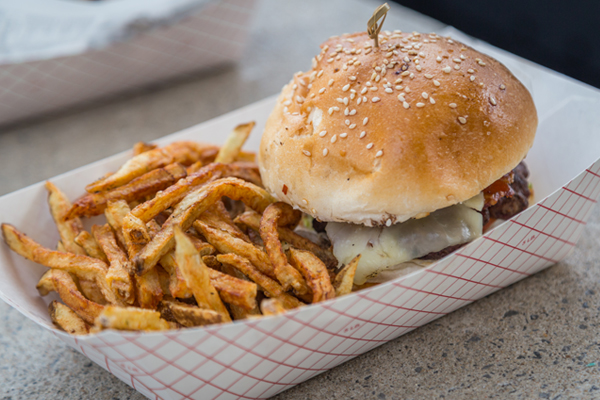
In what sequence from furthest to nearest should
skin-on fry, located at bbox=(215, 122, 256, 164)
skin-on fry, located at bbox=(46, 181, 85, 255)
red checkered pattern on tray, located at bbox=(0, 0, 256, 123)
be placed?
red checkered pattern on tray, located at bbox=(0, 0, 256, 123)
skin-on fry, located at bbox=(215, 122, 256, 164)
skin-on fry, located at bbox=(46, 181, 85, 255)

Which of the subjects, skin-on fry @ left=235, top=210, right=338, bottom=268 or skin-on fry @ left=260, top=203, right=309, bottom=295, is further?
skin-on fry @ left=235, top=210, right=338, bottom=268

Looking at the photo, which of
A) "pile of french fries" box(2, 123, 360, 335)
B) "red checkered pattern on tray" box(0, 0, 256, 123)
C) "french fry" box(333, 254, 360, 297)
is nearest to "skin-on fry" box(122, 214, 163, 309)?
"pile of french fries" box(2, 123, 360, 335)

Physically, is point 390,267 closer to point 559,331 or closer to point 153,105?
point 559,331

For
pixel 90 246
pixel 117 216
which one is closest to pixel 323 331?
pixel 117 216

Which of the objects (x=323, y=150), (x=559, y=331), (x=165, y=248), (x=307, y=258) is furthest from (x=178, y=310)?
(x=559, y=331)

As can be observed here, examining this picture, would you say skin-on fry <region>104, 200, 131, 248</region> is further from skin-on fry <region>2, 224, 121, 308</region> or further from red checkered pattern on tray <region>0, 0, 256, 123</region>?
red checkered pattern on tray <region>0, 0, 256, 123</region>

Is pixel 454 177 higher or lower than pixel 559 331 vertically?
higher

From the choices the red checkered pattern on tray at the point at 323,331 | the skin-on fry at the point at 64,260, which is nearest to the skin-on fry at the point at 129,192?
the skin-on fry at the point at 64,260
